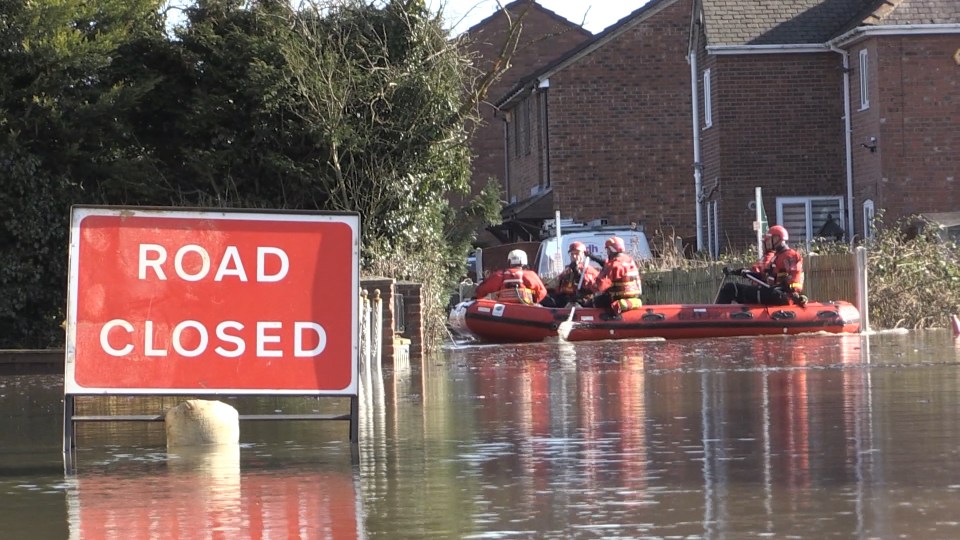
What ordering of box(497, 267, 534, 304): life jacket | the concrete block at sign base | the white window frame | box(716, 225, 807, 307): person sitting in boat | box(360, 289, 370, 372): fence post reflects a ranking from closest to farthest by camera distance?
the concrete block at sign base < box(360, 289, 370, 372): fence post < box(716, 225, 807, 307): person sitting in boat < box(497, 267, 534, 304): life jacket < the white window frame

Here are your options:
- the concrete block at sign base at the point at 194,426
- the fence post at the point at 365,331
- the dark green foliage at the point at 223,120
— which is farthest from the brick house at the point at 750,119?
the concrete block at sign base at the point at 194,426

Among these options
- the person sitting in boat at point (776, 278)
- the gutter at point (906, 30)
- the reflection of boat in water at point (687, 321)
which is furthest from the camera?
the gutter at point (906, 30)

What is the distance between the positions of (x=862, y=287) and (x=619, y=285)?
13.2 ft

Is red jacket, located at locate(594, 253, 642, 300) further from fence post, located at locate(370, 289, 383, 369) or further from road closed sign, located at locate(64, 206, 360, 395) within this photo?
road closed sign, located at locate(64, 206, 360, 395)

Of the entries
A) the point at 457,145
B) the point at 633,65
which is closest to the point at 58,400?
the point at 457,145

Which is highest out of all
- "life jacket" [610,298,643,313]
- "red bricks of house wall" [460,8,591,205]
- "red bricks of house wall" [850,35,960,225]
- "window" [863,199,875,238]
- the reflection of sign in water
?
"red bricks of house wall" [460,8,591,205]

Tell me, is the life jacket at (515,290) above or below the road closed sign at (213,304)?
above

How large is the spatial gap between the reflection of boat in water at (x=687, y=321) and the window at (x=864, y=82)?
469 inches

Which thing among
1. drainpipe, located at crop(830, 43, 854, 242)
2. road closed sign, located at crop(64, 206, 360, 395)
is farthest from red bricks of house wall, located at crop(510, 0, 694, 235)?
road closed sign, located at crop(64, 206, 360, 395)

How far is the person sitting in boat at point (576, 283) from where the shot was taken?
2653cm

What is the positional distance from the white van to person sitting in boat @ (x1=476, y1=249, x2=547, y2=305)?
28.2ft

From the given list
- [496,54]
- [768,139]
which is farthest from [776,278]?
[496,54]

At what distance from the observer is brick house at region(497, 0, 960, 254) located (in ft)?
115

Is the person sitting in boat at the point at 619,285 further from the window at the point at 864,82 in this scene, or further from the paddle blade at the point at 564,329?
the window at the point at 864,82
